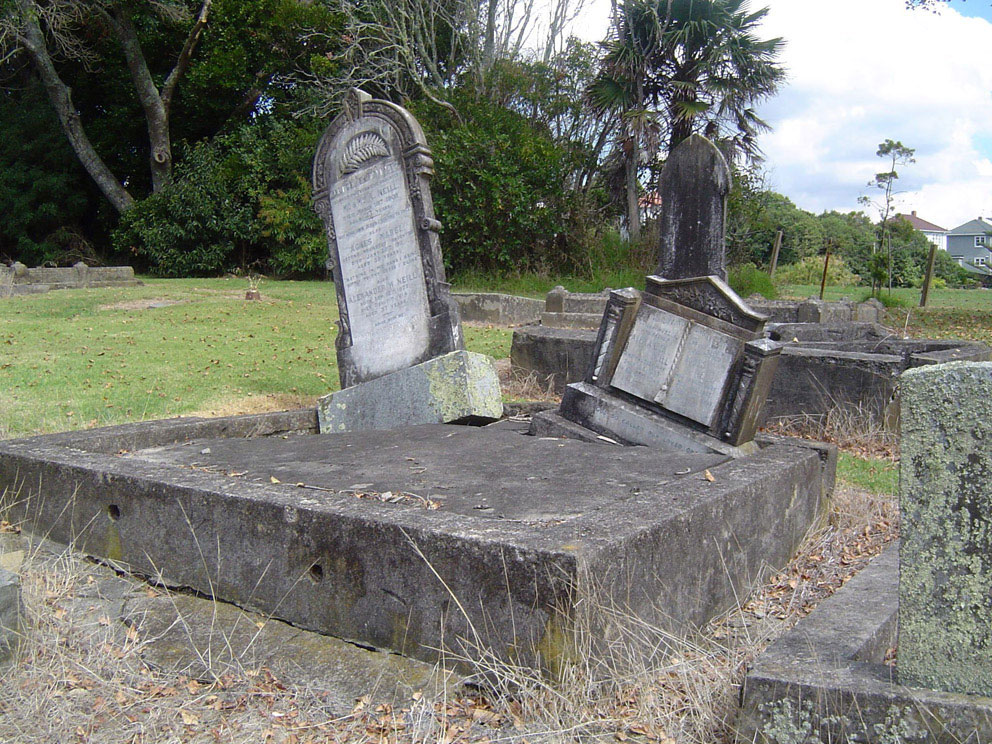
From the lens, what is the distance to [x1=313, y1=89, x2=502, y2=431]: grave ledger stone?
5930 millimetres

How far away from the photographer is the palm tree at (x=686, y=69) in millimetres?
21156

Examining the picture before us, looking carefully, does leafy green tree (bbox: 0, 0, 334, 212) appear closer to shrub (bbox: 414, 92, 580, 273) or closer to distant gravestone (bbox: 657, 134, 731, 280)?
shrub (bbox: 414, 92, 580, 273)

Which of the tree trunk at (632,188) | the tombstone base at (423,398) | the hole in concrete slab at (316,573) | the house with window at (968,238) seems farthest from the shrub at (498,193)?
the house with window at (968,238)

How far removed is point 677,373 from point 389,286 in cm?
233

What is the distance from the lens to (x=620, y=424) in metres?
5.30

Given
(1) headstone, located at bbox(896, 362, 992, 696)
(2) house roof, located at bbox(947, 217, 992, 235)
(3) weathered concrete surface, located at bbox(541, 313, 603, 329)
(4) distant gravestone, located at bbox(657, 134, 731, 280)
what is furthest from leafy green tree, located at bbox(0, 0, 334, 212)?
(2) house roof, located at bbox(947, 217, 992, 235)

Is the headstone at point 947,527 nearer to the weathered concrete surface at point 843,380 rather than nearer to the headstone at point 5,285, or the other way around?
the weathered concrete surface at point 843,380

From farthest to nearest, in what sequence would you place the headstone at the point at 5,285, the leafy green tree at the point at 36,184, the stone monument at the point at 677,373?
the leafy green tree at the point at 36,184
the headstone at the point at 5,285
the stone monument at the point at 677,373

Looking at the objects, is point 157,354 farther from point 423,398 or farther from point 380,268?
point 423,398

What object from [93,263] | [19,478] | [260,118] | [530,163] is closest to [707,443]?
[19,478]

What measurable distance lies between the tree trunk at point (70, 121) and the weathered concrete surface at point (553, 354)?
787 inches

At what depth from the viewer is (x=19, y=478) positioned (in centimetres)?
465

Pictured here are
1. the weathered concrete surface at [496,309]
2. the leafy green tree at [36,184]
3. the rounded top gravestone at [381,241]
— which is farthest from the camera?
the leafy green tree at [36,184]

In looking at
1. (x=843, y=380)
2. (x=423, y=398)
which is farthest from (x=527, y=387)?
(x=843, y=380)
